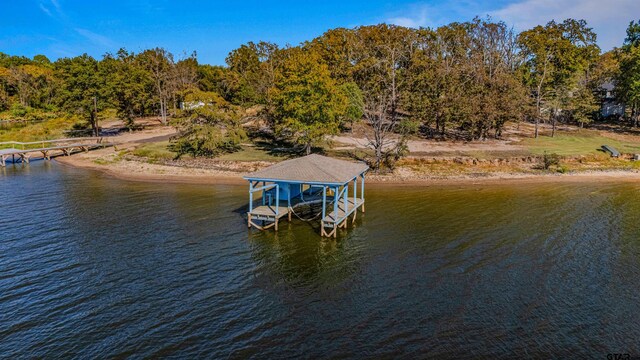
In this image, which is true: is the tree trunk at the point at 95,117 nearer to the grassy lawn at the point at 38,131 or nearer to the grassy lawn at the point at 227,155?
the grassy lawn at the point at 38,131

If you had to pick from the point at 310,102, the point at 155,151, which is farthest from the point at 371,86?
the point at 155,151

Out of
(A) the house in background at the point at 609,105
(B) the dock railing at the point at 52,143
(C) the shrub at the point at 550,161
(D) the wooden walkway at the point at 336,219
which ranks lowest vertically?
(D) the wooden walkway at the point at 336,219

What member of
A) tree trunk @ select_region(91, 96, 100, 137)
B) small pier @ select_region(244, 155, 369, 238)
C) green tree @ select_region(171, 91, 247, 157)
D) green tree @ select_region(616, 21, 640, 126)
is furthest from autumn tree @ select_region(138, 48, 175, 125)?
green tree @ select_region(616, 21, 640, 126)

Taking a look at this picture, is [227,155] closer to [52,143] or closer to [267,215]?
[267,215]

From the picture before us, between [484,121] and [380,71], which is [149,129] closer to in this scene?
[380,71]

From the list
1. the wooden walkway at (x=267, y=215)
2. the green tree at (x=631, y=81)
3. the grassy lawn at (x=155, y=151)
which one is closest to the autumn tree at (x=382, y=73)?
the wooden walkway at (x=267, y=215)

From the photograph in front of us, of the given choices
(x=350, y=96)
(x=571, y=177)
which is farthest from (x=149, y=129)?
(x=571, y=177)
